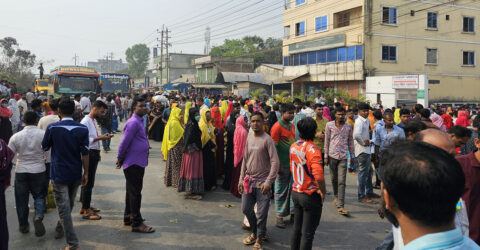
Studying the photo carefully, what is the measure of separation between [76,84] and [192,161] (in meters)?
18.3

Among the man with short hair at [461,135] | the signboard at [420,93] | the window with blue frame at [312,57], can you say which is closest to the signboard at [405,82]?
the signboard at [420,93]

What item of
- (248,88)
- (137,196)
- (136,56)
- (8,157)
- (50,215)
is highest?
(136,56)

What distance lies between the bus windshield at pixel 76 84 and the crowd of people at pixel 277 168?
1360 cm

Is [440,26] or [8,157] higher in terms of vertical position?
[440,26]

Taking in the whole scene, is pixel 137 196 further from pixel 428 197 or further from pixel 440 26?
pixel 440 26

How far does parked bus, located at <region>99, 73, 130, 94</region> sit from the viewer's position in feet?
80.4

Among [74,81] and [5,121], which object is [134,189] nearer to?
[5,121]

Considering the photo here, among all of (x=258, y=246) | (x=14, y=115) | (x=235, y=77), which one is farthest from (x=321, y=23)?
(x=258, y=246)

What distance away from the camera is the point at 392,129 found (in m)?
7.00

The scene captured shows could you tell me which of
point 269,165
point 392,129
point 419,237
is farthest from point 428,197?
point 392,129

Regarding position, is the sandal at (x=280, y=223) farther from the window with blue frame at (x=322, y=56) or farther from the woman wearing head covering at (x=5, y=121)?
the window with blue frame at (x=322, y=56)

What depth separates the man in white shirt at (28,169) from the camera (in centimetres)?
512

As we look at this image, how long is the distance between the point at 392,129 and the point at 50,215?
6477 mm

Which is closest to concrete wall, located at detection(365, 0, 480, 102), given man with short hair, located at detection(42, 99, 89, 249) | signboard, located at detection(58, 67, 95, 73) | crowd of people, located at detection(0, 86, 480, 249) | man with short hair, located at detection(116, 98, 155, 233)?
signboard, located at detection(58, 67, 95, 73)
